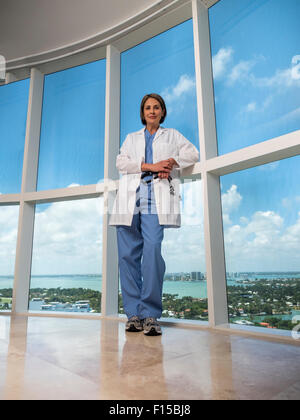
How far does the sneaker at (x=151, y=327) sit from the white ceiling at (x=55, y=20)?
7.14 ft

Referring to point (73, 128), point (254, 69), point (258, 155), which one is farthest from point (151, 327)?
point (73, 128)

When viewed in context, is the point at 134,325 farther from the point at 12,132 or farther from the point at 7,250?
the point at 12,132

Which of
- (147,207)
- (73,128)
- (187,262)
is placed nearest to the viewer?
(147,207)

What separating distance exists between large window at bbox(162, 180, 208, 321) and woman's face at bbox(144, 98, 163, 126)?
48 cm

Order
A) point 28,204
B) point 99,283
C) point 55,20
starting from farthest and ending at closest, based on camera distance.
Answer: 1. point 28,204
2. point 55,20
3. point 99,283

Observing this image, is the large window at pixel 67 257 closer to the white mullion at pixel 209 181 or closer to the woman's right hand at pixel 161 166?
the woman's right hand at pixel 161 166

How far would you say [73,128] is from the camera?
2.76 meters

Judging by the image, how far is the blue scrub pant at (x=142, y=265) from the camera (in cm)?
159

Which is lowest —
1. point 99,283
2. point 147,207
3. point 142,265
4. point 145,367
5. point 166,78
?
point 145,367

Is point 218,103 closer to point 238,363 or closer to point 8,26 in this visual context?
point 238,363

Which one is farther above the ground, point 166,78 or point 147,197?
point 166,78

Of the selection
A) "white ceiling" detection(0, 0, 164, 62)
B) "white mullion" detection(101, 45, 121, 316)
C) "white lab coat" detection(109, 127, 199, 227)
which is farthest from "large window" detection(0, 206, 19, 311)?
"white ceiling" detection(0, 0, 164, 62)

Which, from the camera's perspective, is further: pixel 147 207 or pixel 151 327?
pixel 147 207

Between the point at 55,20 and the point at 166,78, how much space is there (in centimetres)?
102
